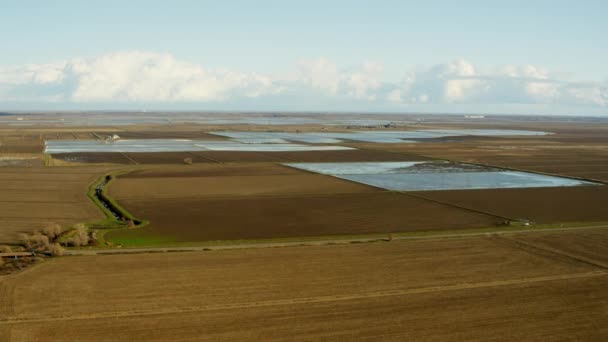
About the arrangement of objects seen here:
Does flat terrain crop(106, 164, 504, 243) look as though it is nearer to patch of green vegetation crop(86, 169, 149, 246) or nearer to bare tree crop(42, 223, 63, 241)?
patch of green vegetation crop(86, 169, 149, 246)

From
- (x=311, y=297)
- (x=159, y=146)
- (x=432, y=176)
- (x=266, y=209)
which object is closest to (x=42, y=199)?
(x=266, y=209)

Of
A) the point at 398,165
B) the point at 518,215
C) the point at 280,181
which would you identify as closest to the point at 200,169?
the point at 280,181

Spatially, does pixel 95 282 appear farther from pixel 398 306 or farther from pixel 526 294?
pixel 526 294

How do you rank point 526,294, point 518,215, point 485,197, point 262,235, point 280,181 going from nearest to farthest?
point 526,294
point 262,235
point 518,215
point 485,197
point 280,181

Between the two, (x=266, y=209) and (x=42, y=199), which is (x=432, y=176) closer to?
(x=266, y=209)

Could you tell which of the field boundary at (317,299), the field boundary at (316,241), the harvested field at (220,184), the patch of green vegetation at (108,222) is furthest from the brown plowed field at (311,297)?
the harvested field at (220,184)
